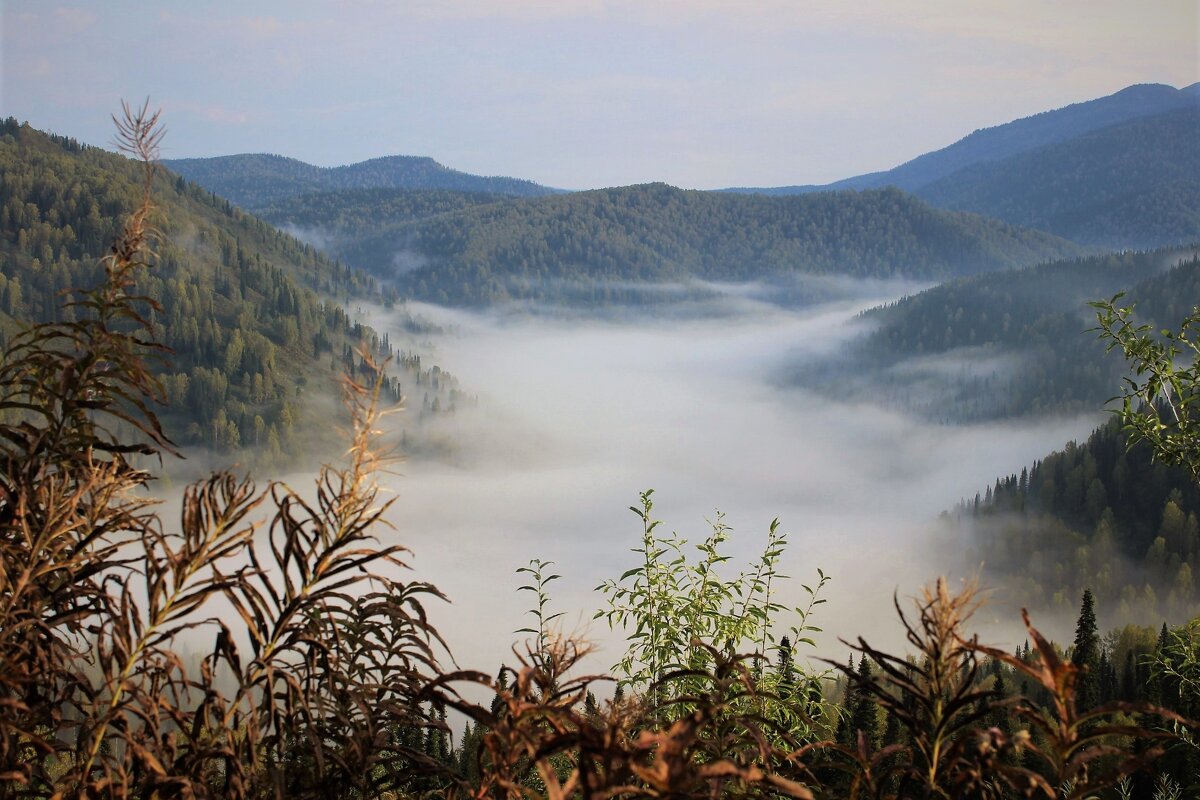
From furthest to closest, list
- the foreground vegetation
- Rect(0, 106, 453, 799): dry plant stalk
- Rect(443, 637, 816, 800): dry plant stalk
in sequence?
1. Rect(0, 106, 453, 799): dry plant stalk
2. the foreground vegetation
3. Rect(443, 637, 816, 800): dry plant stalk

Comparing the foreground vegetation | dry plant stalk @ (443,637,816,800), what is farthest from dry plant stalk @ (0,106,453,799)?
dry plant stalk @ (443,637,816,800)

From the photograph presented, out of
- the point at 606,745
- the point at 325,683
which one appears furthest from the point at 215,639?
the point at 606,745

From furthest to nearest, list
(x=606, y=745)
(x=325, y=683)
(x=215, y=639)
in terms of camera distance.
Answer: (x=325, y=683) < (x=215, y=639) < (x=606, y=745)

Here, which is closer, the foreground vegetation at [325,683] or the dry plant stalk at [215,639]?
the foreground vegetation at [325,683]

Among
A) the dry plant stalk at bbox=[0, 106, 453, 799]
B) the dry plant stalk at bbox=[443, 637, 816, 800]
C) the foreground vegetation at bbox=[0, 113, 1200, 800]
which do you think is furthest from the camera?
the dry plant stalk at bbox=[0, 106, 453, 799]

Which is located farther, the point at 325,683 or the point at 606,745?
the point at 325,683

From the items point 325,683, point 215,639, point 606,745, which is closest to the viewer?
point 606,745

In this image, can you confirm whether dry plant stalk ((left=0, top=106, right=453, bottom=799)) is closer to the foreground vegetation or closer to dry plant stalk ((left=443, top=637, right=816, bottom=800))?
the foreground vegetation

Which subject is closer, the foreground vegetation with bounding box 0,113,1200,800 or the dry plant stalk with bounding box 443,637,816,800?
the dry plant stalk with bounding box 443,637,816,800

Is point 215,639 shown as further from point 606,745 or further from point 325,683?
point 606,745

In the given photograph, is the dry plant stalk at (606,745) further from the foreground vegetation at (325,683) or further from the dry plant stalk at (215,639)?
the dry plant stalk at (215,639)

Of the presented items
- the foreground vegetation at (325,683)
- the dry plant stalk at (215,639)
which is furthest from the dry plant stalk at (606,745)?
the dry plant stalk at (215,639)

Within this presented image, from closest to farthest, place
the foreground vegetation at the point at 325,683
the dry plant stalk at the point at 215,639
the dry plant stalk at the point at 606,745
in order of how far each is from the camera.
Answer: the dry plant stalk at the point at 606,745 < the foreground vegetation at the point at 325,683 < the dry plant stalk at the point at 215,639

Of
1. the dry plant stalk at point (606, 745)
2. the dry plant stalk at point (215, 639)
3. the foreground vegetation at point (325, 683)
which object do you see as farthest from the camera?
the dry plant stalk at point (215, 639)
